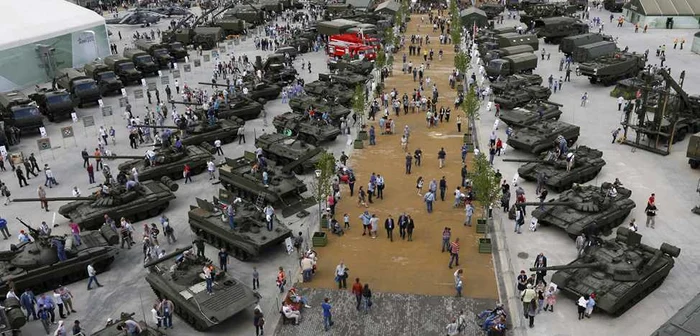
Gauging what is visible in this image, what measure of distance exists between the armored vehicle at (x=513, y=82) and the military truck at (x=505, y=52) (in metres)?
7.65

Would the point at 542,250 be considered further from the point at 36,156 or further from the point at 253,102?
the point at 36,156

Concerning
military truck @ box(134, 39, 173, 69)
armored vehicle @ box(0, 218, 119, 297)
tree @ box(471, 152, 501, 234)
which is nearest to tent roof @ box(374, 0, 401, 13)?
military truck @ box(134, 39, 173, 69)

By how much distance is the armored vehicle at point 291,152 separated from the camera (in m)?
34.2

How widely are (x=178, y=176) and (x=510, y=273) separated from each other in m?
20.1

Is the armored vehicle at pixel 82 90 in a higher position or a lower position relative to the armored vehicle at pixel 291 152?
higher

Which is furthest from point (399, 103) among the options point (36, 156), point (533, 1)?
point (533, 1)

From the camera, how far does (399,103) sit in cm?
4616

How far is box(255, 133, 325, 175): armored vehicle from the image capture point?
34219mm

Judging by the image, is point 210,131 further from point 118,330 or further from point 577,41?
point 577,41

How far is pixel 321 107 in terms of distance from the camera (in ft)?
142

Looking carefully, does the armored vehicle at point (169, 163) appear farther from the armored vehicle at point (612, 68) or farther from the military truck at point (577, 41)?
the military truck at point (577, 41)

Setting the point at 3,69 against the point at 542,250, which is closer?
the point at 542,250

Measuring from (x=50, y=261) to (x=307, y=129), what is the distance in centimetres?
1921

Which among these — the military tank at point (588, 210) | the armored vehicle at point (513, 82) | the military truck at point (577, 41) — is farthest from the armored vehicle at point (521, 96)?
the military tank at point (588, 210)
